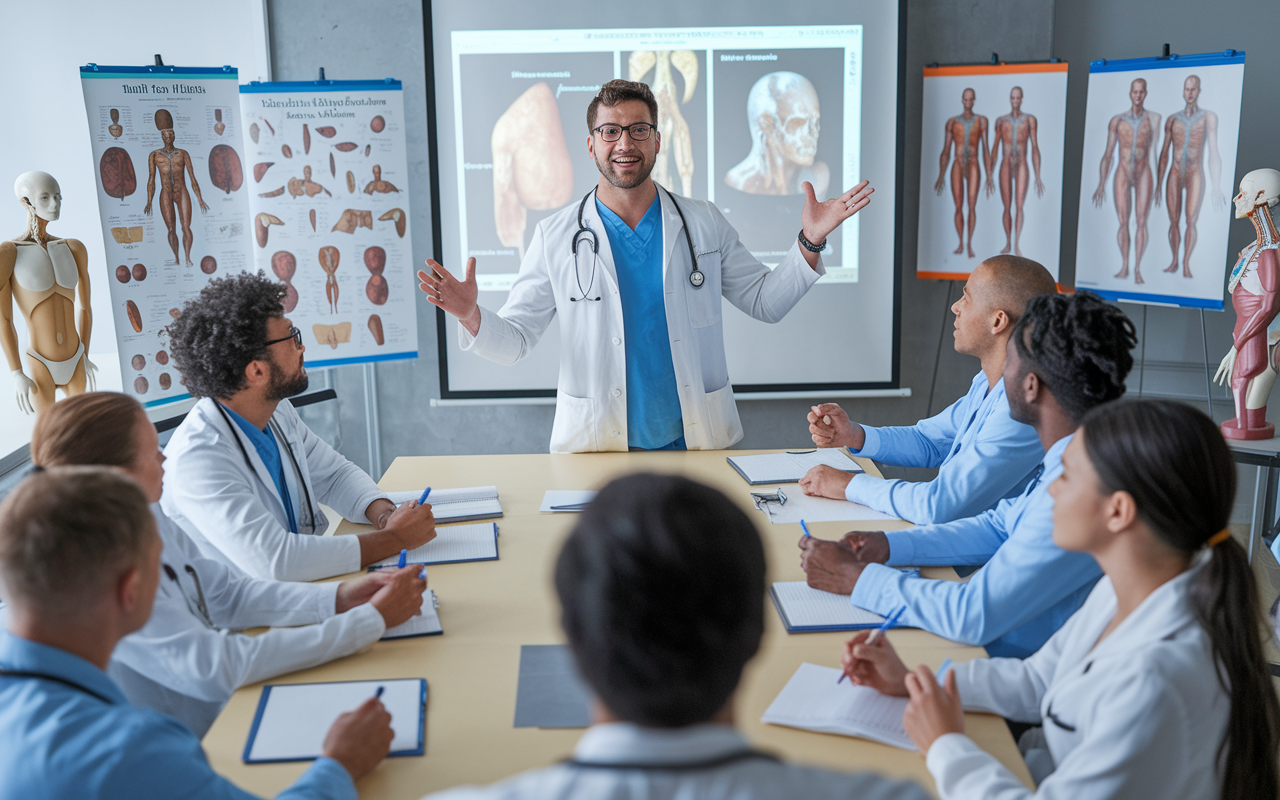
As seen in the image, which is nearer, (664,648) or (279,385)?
(664,648)

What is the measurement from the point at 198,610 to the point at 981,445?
1683mm

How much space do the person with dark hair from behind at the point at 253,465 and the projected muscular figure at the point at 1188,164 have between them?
3.19 metres

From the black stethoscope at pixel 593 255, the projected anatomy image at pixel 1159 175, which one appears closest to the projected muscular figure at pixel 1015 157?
the projected anatomy image at pixel 1159 175

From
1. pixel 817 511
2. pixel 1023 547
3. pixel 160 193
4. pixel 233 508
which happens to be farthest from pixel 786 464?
pixel 160 193

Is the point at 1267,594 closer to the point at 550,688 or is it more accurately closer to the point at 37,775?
the point at 550,688

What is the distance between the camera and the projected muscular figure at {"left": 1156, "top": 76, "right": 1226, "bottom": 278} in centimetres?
356

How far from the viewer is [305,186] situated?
368cm

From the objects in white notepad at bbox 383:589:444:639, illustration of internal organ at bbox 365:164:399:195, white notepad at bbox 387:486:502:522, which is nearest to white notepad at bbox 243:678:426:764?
white notepad at bbox 383:589:444:639

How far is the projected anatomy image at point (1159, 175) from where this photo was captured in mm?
3547

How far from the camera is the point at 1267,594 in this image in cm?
355

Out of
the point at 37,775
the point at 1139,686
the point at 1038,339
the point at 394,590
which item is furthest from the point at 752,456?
the point at 37,775

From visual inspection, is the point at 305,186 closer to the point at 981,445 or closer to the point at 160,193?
the point at 160,193

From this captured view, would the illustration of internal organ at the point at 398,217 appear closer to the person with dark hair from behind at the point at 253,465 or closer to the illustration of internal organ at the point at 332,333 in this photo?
the illustration of internal organ at the point at 332,333

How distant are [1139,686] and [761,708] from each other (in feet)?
1.74
